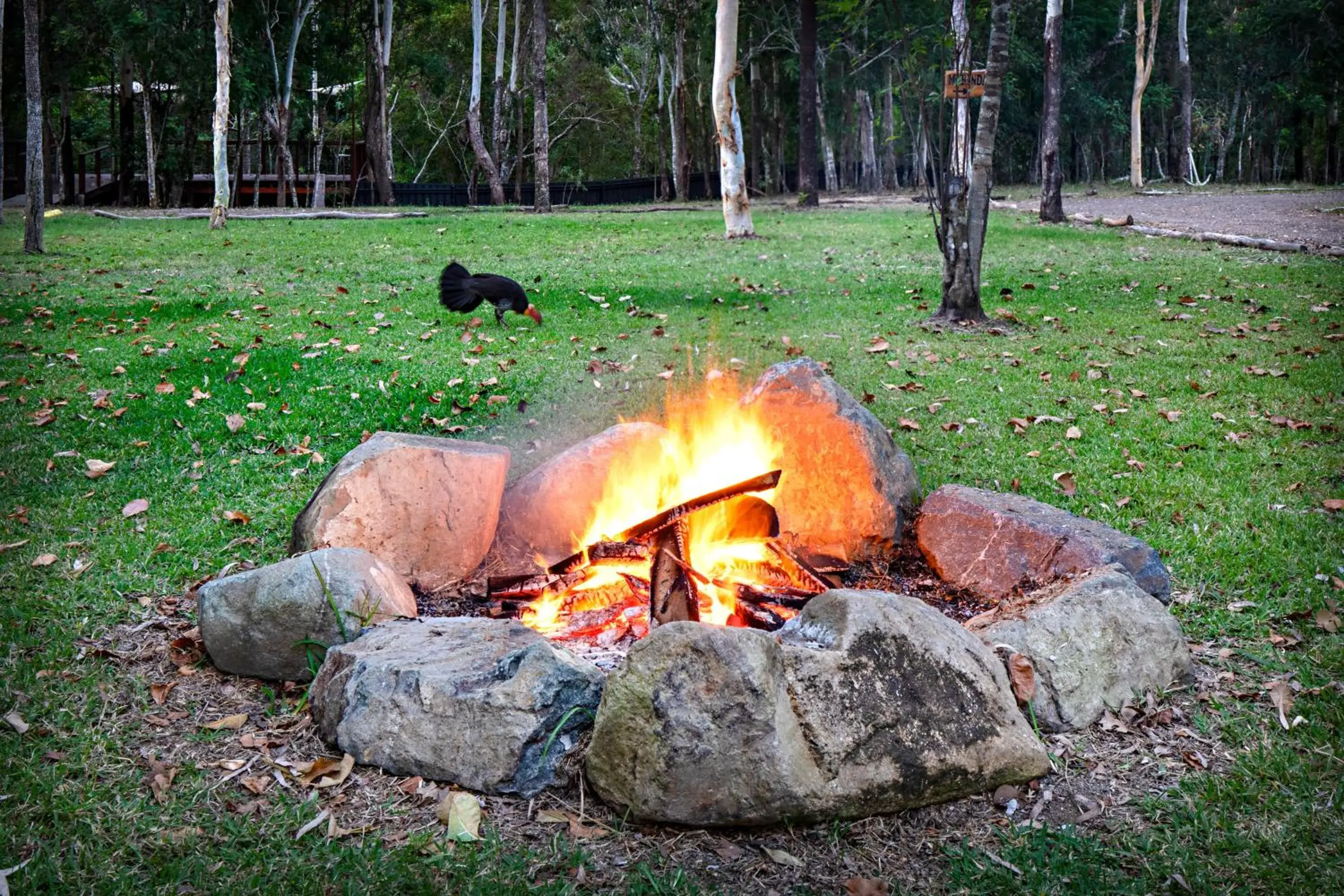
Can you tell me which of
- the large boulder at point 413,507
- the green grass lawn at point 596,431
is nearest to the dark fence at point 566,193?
the green grass lawn at point 596,431

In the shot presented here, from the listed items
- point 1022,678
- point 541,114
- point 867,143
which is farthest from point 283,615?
point 867,143

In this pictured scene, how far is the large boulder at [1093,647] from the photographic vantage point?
397 centimetres

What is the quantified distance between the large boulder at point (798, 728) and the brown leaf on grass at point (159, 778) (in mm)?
1427

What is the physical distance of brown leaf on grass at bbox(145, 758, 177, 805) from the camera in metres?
3.49

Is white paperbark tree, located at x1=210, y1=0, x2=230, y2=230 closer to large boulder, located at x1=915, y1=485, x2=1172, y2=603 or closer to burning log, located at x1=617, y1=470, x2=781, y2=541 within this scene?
burning log, located at x1=617, y1=470, x2=781, y2=541

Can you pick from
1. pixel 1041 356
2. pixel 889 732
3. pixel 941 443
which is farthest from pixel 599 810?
pixel 1041 356

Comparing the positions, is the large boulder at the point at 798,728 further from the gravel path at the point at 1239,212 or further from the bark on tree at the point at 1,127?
the bark on tree at the point at 1,127

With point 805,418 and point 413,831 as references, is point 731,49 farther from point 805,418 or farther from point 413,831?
point 413,831

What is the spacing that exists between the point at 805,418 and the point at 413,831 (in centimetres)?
296

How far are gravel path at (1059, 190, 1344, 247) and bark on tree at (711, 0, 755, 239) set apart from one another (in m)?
8.28

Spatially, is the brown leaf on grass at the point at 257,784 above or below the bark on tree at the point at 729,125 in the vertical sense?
below

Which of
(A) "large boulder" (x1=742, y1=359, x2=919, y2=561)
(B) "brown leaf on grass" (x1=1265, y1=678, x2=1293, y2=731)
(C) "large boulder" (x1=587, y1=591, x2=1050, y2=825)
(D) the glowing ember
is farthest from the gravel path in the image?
(C) "large boulder" (x1=587, y1=591, x2=1050, y2=825)

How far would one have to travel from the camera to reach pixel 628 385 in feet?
26.9

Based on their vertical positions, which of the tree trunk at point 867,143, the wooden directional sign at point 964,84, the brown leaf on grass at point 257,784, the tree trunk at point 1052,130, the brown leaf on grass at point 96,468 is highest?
the tree trunk at point 867,143
